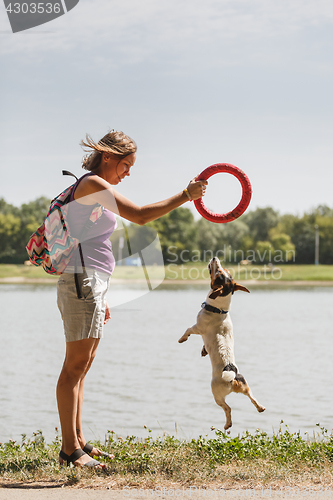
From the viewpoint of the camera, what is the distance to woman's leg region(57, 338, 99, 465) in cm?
351

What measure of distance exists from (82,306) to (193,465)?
1.38 m

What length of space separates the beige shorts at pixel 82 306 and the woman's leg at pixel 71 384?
0.23ft

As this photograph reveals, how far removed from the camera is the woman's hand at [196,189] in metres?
3.45

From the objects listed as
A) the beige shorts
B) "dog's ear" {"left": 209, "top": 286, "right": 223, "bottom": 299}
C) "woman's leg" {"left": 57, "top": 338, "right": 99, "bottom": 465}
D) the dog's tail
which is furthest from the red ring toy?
"woman's leg" {"left": 57, "top": 338, "right": 99, "bottom": 465}

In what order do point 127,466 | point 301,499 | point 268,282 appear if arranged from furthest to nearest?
point 268,282, point 127,466, point 301,499

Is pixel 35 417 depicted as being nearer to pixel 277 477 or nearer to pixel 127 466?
pixel 127 466

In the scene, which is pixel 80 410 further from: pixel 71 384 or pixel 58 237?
pixel 58 237

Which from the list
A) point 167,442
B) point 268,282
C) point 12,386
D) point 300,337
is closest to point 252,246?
point 268,282

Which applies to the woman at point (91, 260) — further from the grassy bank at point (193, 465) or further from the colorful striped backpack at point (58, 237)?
the grassy bank at point (193, 465)

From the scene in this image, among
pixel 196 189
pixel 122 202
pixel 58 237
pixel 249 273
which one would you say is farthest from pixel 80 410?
pixel 249 273

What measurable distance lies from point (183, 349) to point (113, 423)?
31.4ft

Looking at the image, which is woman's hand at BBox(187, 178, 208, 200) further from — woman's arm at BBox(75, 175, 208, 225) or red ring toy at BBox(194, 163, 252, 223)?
red ring toy at BBox(194, 163, 252, 223)

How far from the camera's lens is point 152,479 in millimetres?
3441

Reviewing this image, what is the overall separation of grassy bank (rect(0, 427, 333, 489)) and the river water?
0.95m
